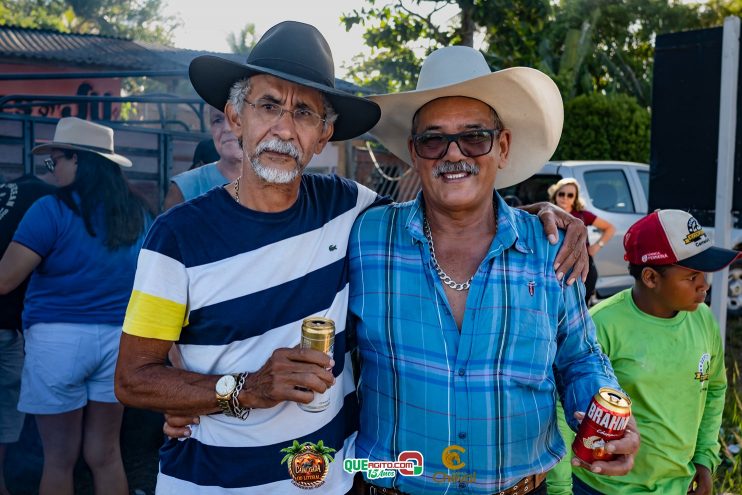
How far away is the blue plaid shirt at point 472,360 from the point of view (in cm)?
205

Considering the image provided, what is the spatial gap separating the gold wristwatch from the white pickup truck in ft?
23.8

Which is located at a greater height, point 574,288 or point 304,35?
point 304,35

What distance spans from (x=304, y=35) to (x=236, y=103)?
0.31 meters

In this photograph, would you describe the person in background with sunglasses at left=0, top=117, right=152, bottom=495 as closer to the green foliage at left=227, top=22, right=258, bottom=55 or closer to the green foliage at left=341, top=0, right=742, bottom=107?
the green foliage at left=341, top=0, right=742, bottom=107

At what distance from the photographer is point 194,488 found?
2.05 m

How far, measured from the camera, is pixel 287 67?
85.4 inches

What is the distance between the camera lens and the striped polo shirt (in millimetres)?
1986

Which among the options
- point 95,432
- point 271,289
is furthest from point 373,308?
point 95,432

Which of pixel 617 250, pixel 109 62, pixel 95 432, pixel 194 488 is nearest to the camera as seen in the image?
pixel 194 488

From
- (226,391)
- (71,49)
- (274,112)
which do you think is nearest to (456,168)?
(274,112)

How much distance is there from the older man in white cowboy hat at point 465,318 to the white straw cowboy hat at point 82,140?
88.0 inches

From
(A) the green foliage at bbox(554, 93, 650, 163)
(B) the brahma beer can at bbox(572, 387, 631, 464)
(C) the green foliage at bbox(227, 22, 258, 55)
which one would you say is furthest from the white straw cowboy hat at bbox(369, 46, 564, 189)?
(C) the green foliage at bbox(227, 22, 258, 55)

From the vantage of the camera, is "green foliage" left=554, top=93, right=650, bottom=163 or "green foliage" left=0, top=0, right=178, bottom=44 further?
"green foliage" left=0, top=0, right=178, bottom=44

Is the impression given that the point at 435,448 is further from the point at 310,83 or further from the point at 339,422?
the point at 310,83
